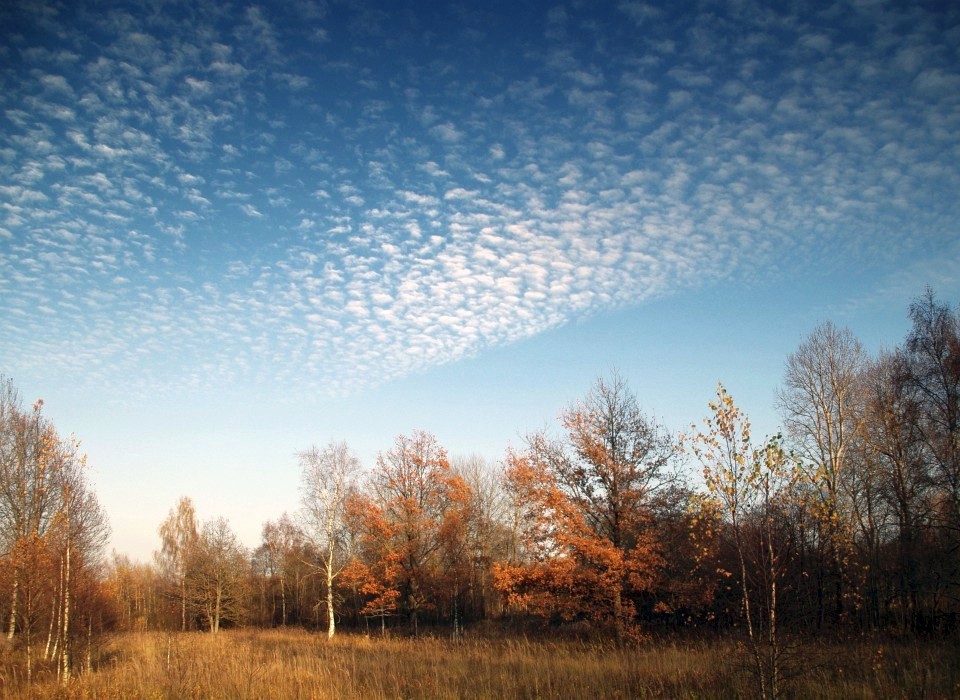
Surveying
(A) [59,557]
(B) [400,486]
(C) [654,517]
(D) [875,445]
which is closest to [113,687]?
(A) [59,557]

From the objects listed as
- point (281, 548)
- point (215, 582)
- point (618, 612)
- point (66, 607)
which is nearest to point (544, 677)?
point (618, 612)

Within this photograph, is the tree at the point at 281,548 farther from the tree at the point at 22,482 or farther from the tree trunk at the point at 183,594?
the tree at the point at 22,482

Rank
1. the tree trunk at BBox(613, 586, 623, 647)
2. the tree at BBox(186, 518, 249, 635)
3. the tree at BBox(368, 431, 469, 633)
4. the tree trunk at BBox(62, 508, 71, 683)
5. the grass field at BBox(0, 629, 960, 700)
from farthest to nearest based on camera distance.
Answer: the tree at BBox(186, 518, 249, 635) < the tree at BBox(368, 431, 469, 633) < the tree trunk at BBox(613, 586, 623, 647) < the tree trunk at BBox(62, 508, 71, 683) < the grass field at BBox(0, 629, 960, 700)

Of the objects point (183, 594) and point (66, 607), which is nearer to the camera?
point (66, 607)

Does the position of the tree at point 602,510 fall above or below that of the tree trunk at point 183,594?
above

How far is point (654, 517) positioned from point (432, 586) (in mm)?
17357

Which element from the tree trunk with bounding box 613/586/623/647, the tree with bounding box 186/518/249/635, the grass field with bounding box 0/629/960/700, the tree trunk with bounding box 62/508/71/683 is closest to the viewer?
the grass field with bounding box 0/629/960/700

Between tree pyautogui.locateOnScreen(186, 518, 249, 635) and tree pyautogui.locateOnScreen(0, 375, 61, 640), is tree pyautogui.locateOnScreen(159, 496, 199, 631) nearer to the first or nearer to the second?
tree pyautogui.locateOnScreen(186, 518, 249, 635)

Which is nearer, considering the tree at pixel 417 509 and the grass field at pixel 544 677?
the grass field at pixel 544 677

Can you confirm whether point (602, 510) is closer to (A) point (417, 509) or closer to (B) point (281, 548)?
(A) point (417, 509)

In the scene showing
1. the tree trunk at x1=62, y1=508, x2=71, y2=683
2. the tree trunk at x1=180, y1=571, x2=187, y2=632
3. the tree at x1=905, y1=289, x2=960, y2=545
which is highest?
the tree at x1=905, y1=289, x2=960, y2=545

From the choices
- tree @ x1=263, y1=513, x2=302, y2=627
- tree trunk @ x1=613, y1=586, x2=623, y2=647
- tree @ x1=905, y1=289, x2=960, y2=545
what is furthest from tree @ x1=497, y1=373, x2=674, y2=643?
tree @ x1=263, y1=513, x2=302, y2=627

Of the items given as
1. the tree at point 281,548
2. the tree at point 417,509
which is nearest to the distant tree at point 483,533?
the tree at point 417,509

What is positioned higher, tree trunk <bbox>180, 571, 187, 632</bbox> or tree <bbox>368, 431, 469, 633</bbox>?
tree <bbox>368, 431, 469, 633</bbox>
